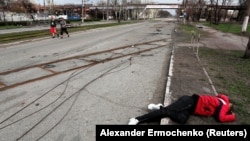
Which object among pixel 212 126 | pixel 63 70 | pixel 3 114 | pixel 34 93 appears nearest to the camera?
pixel 212 126

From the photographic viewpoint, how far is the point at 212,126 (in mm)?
4145

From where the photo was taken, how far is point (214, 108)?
439cm

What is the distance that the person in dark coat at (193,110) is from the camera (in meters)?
4.27

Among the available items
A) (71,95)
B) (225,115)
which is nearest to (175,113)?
(225,115)

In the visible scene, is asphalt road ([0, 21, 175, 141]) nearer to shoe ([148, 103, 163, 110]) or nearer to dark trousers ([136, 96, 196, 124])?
shoe ([148, 103, 163, 110])

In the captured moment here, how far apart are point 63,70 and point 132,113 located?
4.30m

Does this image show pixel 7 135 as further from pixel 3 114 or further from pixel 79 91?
pixel 79 91

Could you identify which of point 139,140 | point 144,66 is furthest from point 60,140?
point 144,66

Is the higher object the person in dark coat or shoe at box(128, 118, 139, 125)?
the person in dark coat

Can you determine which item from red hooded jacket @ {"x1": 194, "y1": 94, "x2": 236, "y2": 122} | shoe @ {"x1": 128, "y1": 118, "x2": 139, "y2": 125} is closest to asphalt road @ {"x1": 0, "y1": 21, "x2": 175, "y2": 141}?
shoe @ {"x1": 128, "y1": 118, "x2": 139, "y2": 125}

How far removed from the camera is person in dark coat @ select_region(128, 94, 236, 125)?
4.27 metres

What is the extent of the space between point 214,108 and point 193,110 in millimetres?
409

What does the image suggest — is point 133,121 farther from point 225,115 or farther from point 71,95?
point 71,95

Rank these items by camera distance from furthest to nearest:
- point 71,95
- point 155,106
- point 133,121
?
point 71,95 < point 155,106 < point 133,121
